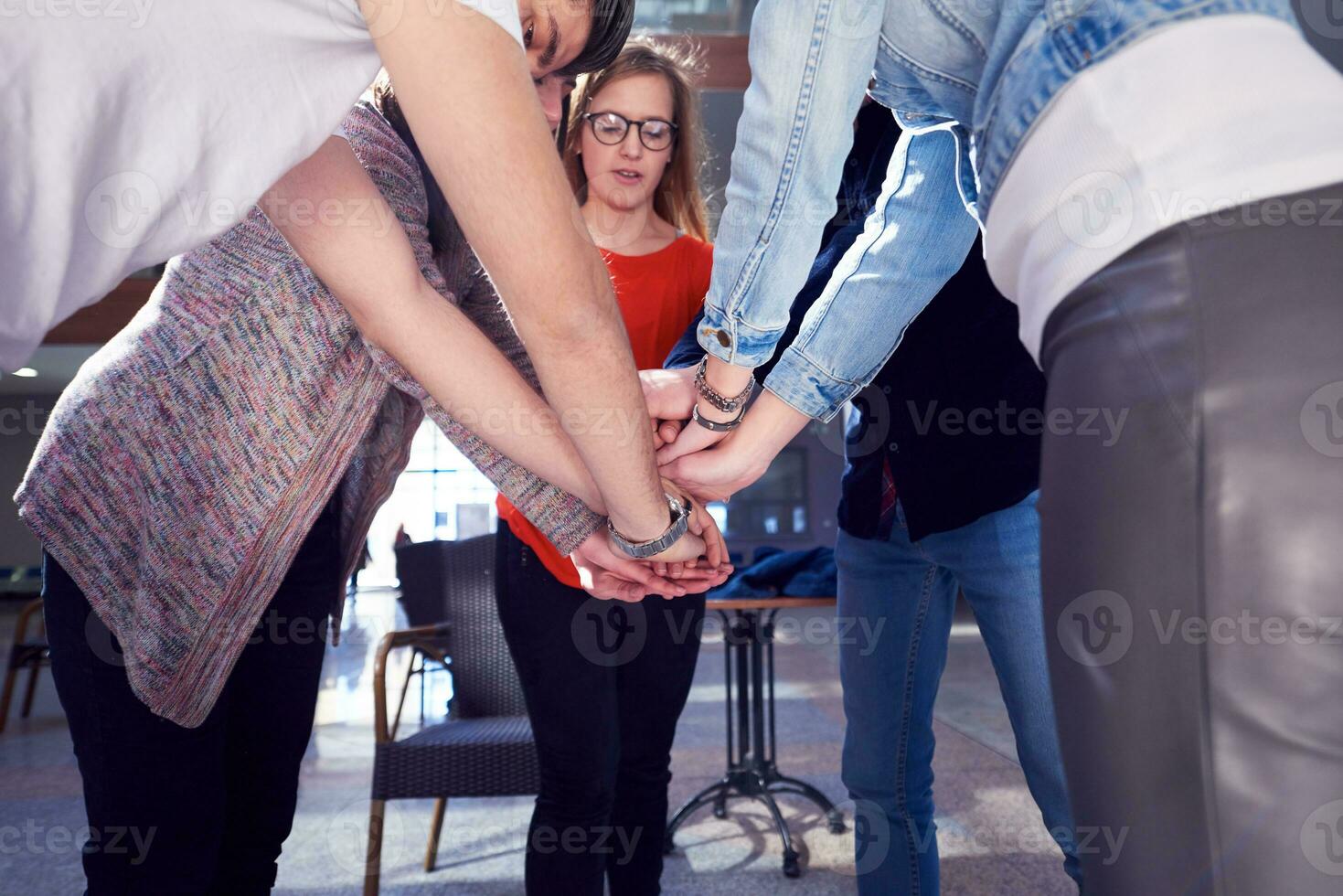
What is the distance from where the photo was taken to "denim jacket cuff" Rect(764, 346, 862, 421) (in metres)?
1.17

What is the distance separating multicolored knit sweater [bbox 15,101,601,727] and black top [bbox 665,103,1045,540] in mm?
563

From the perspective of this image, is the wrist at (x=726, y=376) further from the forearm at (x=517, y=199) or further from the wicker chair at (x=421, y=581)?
the wicker chair at (x=421, y=581)

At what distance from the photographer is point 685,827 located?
3027 millimetres

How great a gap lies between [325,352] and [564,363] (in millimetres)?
427

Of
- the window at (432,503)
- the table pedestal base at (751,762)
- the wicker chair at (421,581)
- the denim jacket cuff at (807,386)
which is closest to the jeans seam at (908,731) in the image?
the denim jacket cuff at (807,386)

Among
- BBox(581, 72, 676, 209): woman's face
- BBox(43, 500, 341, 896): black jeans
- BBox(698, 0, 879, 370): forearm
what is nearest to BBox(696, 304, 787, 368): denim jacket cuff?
BBox(698, 0, 879, 370): forearm

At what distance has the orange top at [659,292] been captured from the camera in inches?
67.7

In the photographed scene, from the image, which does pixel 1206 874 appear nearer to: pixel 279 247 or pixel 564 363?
pixel 564 363

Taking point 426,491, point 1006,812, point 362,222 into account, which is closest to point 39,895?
point 362,222

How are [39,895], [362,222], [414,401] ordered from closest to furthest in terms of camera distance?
1. [362,222]
2. [414,401]
3. [39,895]

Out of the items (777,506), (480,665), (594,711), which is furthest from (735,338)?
(777,506)

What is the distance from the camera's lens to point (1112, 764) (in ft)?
1.63

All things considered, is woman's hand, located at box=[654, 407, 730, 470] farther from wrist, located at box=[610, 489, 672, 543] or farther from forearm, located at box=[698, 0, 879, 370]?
→ forearm, located at box=[698, 0, 879, 370]

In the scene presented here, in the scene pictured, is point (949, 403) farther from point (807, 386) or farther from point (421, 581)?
point (421, 581)
